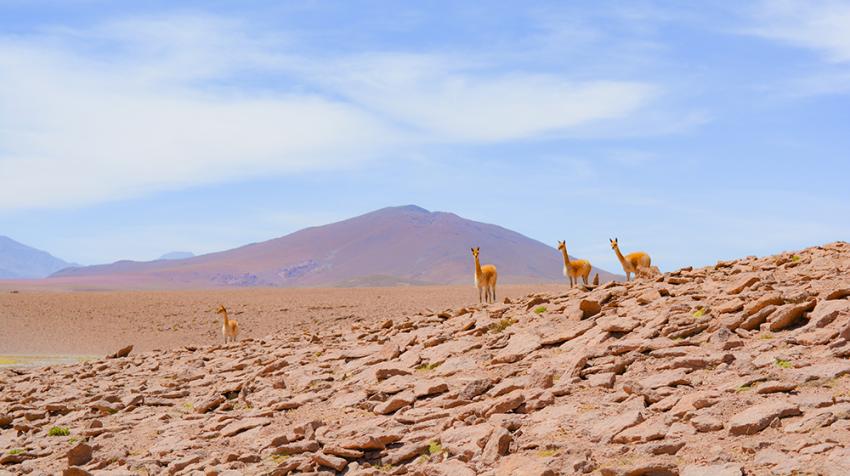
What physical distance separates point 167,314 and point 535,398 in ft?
153

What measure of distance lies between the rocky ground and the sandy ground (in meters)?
21.5

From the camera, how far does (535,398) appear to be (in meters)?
13.6

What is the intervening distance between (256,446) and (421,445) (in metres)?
3.39

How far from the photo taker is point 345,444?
13617 millimetres

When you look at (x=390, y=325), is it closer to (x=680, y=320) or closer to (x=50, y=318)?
(x=680, y=320)

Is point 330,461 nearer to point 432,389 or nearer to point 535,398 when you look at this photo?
point 432,389

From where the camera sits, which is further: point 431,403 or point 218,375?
point 218,375

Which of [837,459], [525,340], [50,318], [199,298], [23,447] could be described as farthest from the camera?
[199,298]

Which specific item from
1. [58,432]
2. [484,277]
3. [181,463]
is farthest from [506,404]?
[484,277]

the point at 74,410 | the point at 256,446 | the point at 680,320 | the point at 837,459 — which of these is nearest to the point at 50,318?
the point at 74,410

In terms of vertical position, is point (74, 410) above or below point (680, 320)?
below

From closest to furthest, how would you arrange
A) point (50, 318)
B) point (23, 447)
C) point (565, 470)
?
1. point (565, 470)
2. point (23, 447)
3. point (50, 318)

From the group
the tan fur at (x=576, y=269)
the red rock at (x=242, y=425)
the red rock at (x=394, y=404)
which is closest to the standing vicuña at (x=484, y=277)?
the tan fur at (x=576, y=269)

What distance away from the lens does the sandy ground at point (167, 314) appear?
157 ft
